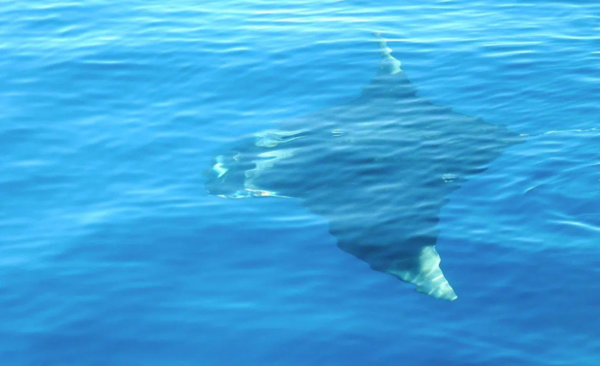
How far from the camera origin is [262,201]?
428 inches

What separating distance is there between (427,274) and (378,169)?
251cm

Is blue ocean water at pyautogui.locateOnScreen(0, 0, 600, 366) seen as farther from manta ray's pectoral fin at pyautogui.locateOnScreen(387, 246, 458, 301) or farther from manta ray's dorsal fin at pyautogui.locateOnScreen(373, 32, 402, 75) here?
manta ray's dorsal fin at pyautogui.locateOnScreen(373, 32, 402, 75)

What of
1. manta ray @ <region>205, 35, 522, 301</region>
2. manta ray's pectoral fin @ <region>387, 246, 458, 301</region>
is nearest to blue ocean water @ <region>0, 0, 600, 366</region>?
manta ray's pectoral fin @ <region>387, 246, 458, 301</region>

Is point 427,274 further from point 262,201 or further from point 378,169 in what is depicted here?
point 262,201

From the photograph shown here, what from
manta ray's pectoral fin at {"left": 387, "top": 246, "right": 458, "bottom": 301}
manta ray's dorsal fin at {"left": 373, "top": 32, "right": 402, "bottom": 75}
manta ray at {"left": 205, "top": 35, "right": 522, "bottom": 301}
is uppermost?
manta ray's dorsal fin at {"left": 373, "top": 32, "right": 402, "bottom": 75}

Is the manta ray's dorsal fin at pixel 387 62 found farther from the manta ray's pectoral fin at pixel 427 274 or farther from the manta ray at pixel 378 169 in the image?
the manta ray's pectoral fin at pixel 427 274

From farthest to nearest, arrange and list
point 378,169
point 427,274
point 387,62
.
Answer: point 387,62 → point 378,169 → point 427,274

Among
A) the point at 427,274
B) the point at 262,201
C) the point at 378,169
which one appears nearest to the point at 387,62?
the point at 378,169

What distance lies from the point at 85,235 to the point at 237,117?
13.0 feet

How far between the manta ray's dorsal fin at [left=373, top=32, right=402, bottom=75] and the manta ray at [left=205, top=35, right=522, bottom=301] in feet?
2.14

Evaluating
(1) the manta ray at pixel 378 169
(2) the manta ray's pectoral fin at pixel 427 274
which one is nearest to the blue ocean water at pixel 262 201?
(2) the manta ray's pectoral fin at pixel 427 274

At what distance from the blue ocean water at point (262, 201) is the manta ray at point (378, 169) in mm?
230

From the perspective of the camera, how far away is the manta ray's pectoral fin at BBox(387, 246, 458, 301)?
28.9ft

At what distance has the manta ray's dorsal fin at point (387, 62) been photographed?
46.7 ft
